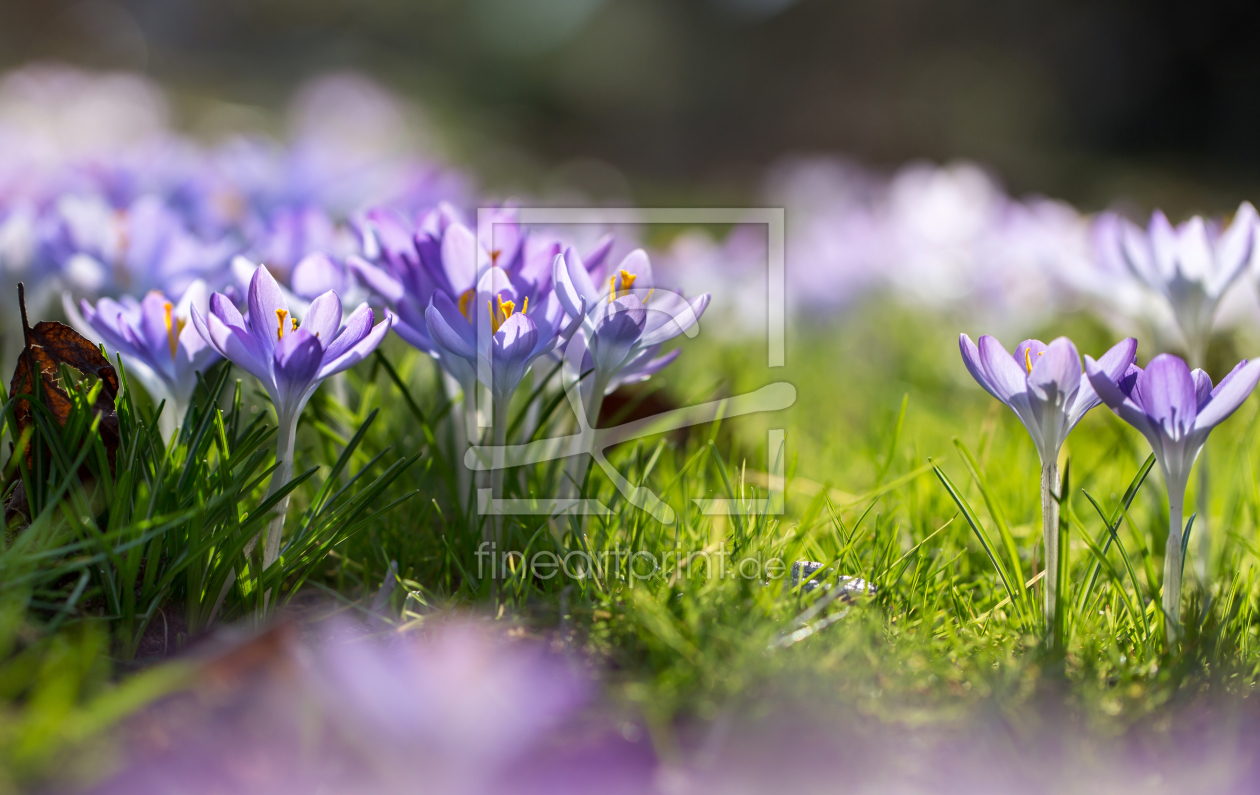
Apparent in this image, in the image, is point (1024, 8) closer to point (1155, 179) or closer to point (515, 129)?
point (1155, 179)

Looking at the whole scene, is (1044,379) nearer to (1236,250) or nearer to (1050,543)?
(1050,543)

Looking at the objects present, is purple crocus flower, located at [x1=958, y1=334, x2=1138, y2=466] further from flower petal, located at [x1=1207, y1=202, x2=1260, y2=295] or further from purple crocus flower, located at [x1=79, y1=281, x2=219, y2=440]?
purple crocus flower, located at [x1=79, y1=281, x2=219, y2=440]

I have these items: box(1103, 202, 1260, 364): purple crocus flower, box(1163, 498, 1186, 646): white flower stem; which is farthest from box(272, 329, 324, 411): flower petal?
box(1103, 202, 1260, 364): purple crocus flower

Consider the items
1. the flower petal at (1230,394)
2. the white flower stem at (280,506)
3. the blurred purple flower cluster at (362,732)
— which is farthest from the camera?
the white flower stem at (280,506)

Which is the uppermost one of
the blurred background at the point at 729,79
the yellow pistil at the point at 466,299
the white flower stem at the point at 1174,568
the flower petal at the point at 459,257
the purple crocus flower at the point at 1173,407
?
the blurred background at the point at 729,79

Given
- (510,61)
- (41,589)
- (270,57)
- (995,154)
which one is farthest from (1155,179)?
(270,57)

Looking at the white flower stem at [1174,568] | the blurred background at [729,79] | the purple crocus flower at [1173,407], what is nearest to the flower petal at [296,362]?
the purple crocus flower at [1173,407]

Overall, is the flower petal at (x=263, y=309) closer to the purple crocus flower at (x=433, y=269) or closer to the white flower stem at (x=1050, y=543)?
the purple crocus flower at (x=433, y=269)
